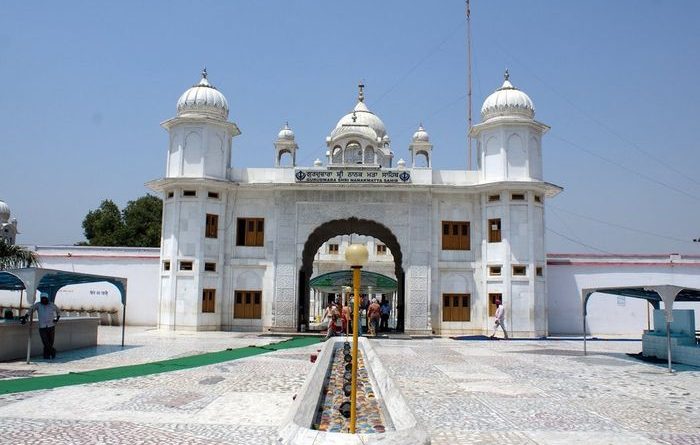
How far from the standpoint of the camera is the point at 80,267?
25094 mm

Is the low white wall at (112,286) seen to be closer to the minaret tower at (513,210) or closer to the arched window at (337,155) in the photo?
the arched window at (337,155)

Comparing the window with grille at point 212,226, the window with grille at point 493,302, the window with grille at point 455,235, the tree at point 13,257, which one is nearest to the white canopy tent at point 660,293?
the window with grille at point 493,302

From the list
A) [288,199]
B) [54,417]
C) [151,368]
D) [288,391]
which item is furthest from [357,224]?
[54,417]

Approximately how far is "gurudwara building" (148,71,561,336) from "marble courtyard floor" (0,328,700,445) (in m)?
7.85

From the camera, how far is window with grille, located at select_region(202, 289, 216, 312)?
21984 millimetres

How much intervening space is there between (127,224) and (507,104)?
3284cm

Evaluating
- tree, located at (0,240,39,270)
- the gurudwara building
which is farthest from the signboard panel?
tree, located at (0,240,39,270)

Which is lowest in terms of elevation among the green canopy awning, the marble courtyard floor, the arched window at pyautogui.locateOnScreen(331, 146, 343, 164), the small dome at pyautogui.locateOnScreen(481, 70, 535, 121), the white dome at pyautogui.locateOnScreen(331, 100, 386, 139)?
the marble courtyard floor

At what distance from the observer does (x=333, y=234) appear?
1035 inches

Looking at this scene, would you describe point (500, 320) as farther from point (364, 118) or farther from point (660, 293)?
Result: point (364, 118)

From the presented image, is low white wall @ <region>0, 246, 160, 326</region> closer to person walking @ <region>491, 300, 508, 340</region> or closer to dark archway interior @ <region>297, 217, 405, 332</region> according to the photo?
dark archway interior @ <region>297, 217, 405, 332</region>

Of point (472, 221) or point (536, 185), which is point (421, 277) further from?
point (536, 185)

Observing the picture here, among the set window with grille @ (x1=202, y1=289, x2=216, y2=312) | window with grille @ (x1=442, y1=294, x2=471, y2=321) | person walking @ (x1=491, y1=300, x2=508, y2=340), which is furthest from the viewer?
window with grille @ (x1=442, y1=294, x2=471, y2=321)

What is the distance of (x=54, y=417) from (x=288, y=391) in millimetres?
3222
